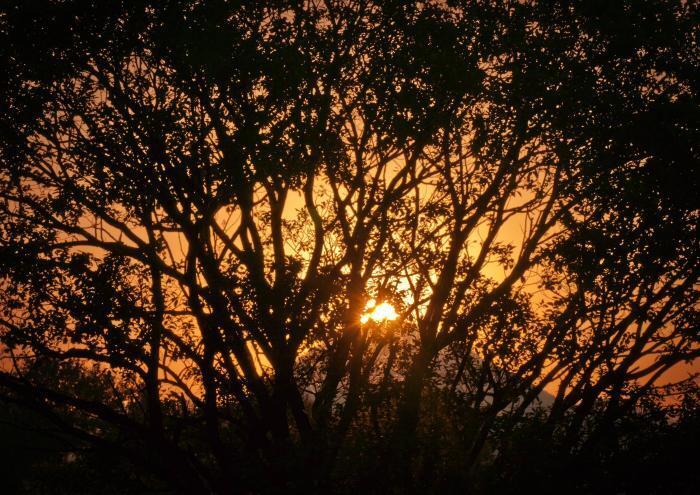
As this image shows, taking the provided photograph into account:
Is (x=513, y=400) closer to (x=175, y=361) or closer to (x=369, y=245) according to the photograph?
(x=369, y=245)

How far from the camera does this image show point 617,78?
12.0 m

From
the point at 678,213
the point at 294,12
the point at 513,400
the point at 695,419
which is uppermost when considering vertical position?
the point at 294,12

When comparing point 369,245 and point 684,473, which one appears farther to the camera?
point 369,245

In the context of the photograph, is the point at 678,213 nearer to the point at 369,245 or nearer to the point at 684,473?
the point at 684,473

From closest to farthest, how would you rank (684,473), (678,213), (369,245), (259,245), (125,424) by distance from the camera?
(125,424)
(684,473)
(678,213)
(259,245)
(369,245)

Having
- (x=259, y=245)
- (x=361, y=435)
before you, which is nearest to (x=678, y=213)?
(x=361, y=435)

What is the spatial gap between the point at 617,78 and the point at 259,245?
950 cm

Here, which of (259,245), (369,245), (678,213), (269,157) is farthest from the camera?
(369,245)

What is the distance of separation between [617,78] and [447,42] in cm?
→ 437

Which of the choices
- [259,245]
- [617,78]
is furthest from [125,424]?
[617,78]

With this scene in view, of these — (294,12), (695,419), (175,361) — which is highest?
(294,12)

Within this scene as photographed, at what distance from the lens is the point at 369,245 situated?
13.5 meters

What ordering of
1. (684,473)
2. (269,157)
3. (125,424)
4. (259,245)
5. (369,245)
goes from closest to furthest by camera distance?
(125,424) < (684,473) < (269,157) < (259,245) < (369,245)

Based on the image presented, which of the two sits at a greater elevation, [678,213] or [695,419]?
[678,213]
